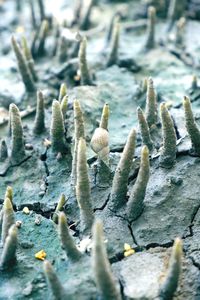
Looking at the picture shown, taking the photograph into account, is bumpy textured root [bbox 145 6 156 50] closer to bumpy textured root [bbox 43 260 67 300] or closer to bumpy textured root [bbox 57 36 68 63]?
bumpy textured root [bbox 57 36 68 63]

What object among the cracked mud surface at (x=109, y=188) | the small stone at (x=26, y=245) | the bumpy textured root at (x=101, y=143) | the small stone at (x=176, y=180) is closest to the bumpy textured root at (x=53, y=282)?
the cracked mud surface at (x=109, y=188)

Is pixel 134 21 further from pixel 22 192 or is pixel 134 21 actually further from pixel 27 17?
pixel 22 192

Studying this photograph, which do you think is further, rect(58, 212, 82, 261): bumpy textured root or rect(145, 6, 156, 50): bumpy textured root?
rect(145, 6, 156, 50): bumpy textured root

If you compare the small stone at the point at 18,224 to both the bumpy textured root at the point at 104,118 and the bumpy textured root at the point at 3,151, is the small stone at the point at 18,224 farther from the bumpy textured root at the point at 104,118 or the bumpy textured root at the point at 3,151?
the bumpy textured root at the point at 104,118

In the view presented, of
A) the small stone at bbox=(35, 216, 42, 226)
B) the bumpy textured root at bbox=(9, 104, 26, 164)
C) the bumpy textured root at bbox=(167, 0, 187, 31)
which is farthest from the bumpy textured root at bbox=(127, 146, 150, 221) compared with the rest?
the bumpy textured root at bbox=(167, 0, 187, 31)

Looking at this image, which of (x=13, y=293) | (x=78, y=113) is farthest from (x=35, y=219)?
(x=78, y=113)
